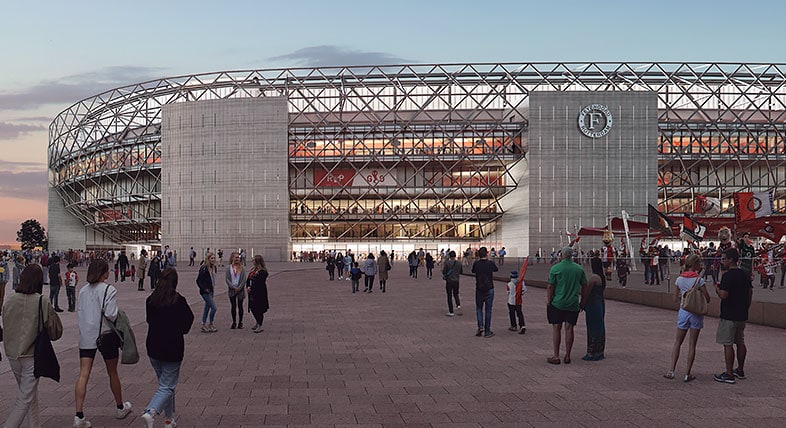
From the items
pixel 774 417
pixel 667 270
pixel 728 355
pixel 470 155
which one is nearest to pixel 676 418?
pixel 774 417

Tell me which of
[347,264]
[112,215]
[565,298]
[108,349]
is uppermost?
[112,215]

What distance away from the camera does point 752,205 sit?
31641 millimetres

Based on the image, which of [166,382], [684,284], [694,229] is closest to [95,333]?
[166,382]

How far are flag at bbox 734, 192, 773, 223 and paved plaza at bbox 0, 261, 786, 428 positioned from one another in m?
18.0

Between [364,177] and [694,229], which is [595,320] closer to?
[694,229]

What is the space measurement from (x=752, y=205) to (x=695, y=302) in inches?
1018

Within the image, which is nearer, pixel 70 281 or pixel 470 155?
pixel 70 281

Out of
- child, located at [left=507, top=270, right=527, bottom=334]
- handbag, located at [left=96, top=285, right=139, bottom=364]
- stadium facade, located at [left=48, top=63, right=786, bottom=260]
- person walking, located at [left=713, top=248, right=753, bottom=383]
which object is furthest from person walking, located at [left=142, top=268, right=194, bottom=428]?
stadium facade, located at [left=48, top=63, right=786, bottom=260]

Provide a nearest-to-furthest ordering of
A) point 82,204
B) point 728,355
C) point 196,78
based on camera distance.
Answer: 1. point 728,355
2. point 196,78
3. point 82,204

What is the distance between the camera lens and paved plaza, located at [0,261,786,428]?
286 inches

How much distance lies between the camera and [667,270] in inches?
791

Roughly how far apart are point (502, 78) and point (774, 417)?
70.2 meters

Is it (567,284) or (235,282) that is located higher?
(567,284)

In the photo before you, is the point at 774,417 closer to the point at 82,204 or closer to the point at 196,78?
the point at 196,78
